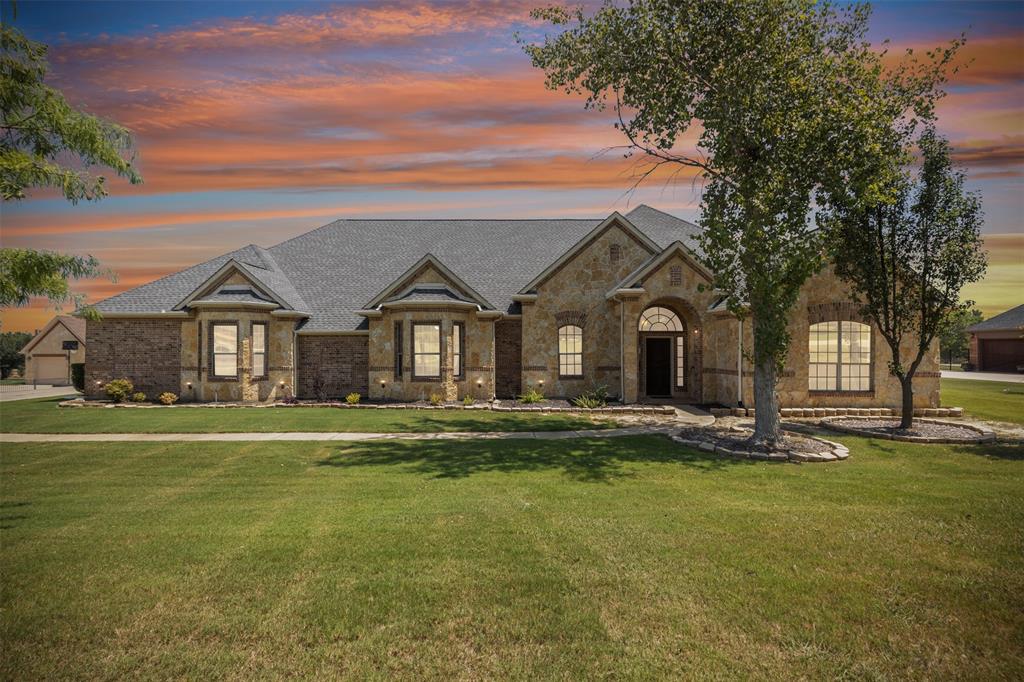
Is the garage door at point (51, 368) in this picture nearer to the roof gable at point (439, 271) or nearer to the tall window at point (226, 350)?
the tall window at point (226, 350)

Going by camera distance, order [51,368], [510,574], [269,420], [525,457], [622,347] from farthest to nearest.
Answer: [51,368], [622,347], [269,420], [525,457], [510,574]

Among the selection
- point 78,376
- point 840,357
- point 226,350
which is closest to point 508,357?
point 226,350

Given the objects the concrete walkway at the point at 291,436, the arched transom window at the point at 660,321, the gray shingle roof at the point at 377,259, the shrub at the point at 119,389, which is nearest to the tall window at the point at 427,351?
the gray shingle roof at the point at 377,259

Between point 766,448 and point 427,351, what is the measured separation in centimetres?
1325

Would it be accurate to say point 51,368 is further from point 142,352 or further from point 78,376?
point 142,352

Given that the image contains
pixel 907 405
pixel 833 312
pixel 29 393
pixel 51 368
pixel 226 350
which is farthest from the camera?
pixel 51 368

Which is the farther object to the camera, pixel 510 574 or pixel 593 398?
pixel 593 398

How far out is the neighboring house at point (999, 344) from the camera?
146 feet

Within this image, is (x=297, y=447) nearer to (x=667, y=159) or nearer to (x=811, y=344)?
(x=667, y=159)

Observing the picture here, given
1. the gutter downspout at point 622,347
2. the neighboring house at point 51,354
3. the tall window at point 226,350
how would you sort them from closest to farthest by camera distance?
the gutter downspout at point 622,347 → the tall window at point 226,350 → the neighboring house at point 51,354

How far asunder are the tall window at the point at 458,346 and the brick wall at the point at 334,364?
4.02m

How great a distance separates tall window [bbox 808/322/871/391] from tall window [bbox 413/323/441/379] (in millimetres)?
13899

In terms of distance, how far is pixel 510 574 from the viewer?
608cm

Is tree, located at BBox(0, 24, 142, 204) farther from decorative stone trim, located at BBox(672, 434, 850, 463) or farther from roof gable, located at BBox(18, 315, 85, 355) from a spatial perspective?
roof gable, located at BBox(18, 315, 85, 355)
